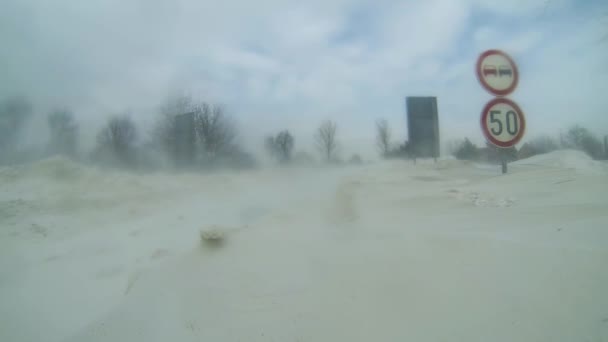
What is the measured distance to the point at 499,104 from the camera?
271 centimetres

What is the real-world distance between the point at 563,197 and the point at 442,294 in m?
3.54

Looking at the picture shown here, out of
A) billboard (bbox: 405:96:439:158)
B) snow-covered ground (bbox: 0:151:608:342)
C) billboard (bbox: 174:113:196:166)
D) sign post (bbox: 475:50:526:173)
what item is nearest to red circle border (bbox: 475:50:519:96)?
sign post (bbox: 475:50:526:173)

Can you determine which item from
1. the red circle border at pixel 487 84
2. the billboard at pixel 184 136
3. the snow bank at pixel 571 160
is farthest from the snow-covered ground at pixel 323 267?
the snow bank at pixel 571 160

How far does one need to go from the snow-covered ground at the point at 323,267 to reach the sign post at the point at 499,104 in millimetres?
1246

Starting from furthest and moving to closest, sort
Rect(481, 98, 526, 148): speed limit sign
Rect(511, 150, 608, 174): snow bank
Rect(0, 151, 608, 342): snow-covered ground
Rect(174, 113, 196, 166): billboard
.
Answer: Rect(511, 150, 608, 174): snow bank → Rect(174, 113, 196, 166): billboard → Rect(481, 98, 526, 148): speed limit sign → Rect(0, 151, 608, 342): snow-covered ground

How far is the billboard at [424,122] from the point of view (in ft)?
28.6

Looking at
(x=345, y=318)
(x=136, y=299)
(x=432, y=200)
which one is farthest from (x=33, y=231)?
(x=432, y=200)

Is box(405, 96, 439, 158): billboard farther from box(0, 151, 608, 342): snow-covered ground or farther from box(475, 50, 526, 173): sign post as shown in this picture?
box(475, 50, 526, 173): sign post

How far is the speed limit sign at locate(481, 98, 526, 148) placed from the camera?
2678mm

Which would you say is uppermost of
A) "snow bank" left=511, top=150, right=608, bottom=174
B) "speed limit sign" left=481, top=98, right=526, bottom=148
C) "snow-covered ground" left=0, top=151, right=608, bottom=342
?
"speed limit sign" left=481, top=98, right=526, bottom=148

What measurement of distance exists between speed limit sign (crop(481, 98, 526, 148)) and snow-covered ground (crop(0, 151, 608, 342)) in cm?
122

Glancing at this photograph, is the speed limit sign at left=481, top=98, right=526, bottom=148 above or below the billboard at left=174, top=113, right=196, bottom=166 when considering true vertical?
below

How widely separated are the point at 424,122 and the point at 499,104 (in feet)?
21.7

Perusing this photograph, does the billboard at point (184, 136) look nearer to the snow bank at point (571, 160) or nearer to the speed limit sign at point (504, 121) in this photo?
the speed limit sign at point (504, 121)
